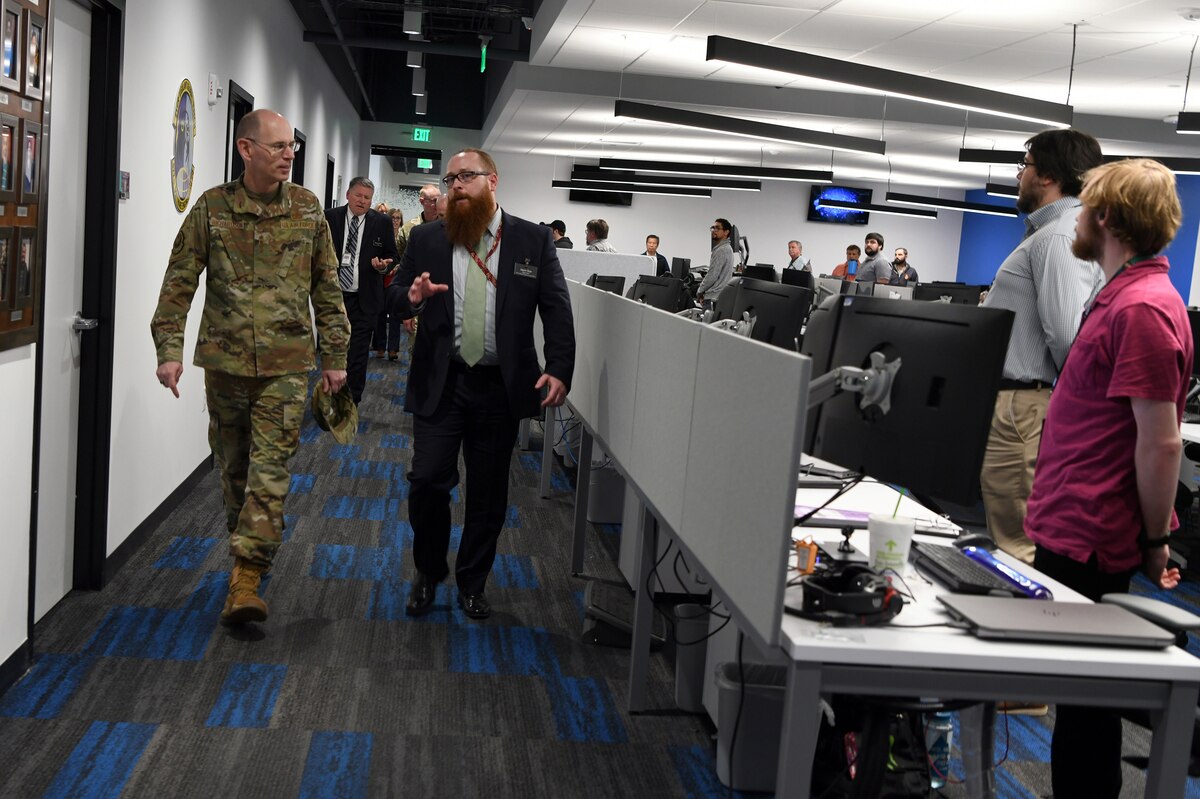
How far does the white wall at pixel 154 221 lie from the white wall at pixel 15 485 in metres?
0.83

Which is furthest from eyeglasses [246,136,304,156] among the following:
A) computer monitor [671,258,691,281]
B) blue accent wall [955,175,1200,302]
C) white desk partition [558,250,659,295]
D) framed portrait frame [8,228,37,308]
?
blue accent wall [955,175,1200,302]

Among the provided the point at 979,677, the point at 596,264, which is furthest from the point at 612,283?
the point at 979,677

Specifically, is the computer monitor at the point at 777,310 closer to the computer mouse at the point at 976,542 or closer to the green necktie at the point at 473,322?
the computer mouse at the point at 976,542

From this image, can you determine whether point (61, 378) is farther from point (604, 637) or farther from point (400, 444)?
point (400, 444)

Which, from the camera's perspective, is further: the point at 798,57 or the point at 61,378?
the point at 798,57

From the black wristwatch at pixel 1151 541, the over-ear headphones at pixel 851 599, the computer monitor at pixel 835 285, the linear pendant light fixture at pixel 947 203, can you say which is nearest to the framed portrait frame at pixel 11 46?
the over-ear headphones at pixel 851 599

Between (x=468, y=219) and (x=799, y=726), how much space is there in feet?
7.33

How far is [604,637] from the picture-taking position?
350cm

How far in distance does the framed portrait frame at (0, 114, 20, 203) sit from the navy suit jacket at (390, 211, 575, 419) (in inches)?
45.5

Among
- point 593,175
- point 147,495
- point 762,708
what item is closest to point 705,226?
point 593,175

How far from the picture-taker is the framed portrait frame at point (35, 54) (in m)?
2.67

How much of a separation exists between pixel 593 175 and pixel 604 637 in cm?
1419

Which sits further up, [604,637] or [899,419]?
[899,419]

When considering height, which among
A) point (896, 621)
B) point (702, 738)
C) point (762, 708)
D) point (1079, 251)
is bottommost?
point (702, 738)
